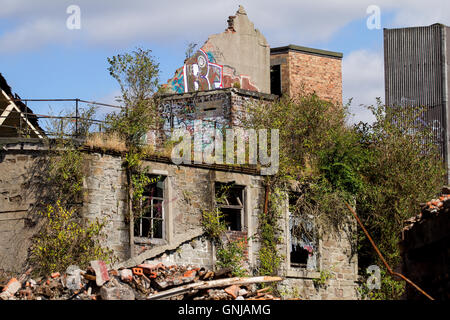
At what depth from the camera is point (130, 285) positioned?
17.9 m

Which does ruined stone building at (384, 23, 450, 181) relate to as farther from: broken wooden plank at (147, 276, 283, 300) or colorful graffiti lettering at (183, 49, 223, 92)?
broken wooden plank at (147, 276, 283, 300)

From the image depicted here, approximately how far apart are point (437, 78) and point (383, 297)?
1250cm

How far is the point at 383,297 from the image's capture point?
80.6ft

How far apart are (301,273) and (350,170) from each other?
3611mm

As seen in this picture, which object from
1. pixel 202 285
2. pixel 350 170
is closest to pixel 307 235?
pixel 350 170

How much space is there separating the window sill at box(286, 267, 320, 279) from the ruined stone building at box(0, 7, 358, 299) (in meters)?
0.03

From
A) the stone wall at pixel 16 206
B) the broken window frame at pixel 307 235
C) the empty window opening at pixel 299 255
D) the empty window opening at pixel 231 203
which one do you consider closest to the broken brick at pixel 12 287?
the stone wall at pixel 16 206

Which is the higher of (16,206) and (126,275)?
(16,206)

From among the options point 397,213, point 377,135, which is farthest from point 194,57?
point 397,213

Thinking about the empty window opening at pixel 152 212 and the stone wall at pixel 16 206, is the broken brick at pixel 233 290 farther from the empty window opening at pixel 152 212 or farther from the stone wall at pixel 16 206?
the stone wall at pixel 16 206

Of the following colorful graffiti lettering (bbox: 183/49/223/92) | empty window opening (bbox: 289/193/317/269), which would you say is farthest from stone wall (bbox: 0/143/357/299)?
colorful graffiti lettering (bbox: 183/49/223/92)

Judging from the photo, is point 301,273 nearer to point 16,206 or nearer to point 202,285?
point 202,285

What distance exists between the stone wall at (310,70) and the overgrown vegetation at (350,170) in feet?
17.3
